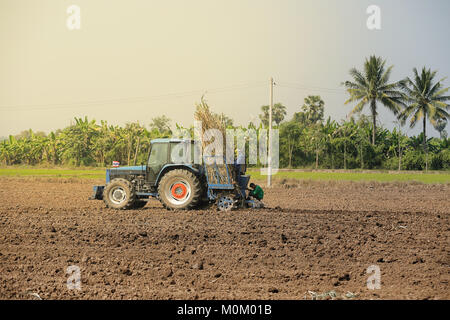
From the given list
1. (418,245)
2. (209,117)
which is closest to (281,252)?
(418,245)

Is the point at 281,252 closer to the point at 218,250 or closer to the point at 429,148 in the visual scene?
the point at 218,250

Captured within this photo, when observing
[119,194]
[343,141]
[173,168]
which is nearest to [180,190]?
[173,168]

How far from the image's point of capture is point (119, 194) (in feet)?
42.7

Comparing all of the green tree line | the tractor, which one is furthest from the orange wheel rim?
the green tree line

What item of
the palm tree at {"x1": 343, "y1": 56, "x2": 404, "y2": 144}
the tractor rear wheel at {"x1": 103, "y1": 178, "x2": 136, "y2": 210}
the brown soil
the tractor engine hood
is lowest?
the brown soil

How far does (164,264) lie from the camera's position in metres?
7.30

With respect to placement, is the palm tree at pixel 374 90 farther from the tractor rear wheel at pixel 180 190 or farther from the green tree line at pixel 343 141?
the tractor rear wheel at pixel 180 190

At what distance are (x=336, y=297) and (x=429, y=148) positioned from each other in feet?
140

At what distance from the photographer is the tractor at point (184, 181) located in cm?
1203

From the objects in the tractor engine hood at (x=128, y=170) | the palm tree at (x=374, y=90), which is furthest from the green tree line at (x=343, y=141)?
the tractor engine hood at (x=128, y=170)

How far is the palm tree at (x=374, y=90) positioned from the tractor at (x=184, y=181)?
37298mm

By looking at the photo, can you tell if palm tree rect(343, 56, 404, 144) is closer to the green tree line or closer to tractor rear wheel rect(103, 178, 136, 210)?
the green tree line

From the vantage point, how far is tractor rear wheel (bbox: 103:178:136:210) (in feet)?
41.8
